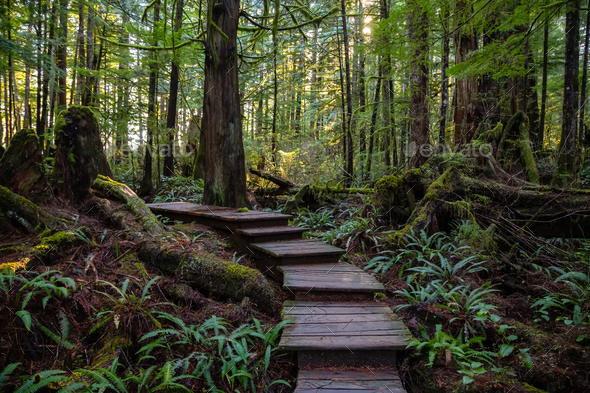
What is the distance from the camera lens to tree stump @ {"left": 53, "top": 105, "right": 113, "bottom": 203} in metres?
5.26

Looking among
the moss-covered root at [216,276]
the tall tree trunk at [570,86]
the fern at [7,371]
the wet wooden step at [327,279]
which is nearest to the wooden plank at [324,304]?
the wet wooden step at [327,279]

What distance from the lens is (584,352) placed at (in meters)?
2.63

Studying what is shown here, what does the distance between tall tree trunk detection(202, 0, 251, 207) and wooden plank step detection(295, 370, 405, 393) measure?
4993 millimetres

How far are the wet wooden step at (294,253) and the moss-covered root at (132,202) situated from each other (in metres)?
1.60

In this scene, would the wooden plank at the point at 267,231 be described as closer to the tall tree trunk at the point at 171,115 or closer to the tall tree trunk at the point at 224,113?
the tall tree trunk at the point at 224,113

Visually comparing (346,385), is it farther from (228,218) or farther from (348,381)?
(228,218)

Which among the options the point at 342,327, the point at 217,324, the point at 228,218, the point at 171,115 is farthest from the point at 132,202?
the point at 171,115

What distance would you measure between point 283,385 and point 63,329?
198 cm

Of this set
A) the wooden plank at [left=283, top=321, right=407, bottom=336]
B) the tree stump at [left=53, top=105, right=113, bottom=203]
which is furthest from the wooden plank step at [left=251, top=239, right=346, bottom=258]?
the tree stump at [left=53, top=105, right=113, bottom=203]

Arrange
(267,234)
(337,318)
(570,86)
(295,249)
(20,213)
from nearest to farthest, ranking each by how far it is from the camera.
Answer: (337,318)
(20,213)
(295,249)
(267,234)
(570,86)

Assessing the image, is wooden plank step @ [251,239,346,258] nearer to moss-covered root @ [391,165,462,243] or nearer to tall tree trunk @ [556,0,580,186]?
moss-covered root @ [391,165,462,243]

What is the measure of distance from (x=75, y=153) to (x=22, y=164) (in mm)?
859

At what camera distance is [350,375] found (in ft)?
8.54

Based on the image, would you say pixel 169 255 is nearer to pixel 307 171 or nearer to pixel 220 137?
pixel 220 137
